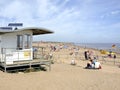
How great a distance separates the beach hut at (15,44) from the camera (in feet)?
44.3

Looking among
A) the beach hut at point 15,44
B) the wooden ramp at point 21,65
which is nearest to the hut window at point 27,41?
the beach hut at point 15,44

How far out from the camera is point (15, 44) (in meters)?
14.3

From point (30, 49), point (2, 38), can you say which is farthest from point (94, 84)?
point (2, 38)

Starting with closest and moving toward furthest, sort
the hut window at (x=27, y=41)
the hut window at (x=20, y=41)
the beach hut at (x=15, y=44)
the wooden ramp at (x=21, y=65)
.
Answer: the wooden ramp at (x=21, y=65), the beach hut at (x=15, y=44), the hut window at (x=20, y=41), the hut window at (x=27, y=41)

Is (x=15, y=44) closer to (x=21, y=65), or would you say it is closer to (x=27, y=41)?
(x=27, y=41)

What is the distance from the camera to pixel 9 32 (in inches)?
532

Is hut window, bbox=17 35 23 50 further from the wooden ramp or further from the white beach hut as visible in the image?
the wooden ramp

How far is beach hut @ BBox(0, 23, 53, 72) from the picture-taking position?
13.5m

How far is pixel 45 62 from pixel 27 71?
1.57 meters

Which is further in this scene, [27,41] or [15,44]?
[27,41]

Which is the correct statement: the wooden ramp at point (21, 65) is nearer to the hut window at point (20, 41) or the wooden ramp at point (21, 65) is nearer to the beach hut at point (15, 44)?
the beach hut at point (15, 44)

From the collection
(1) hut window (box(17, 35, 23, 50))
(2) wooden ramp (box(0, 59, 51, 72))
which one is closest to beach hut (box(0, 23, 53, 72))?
(1) hut window (box(17, 35, 23, 50))

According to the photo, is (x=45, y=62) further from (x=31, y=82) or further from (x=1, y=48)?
(x=31, y=82)

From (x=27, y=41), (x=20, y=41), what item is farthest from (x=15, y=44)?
(x=27, y=41)
